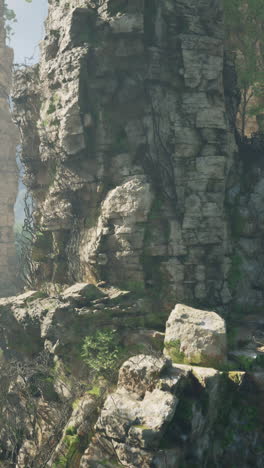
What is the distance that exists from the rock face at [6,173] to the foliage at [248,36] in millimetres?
22715

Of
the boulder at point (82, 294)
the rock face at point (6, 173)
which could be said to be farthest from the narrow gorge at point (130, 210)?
the rock face at point (6, 173)

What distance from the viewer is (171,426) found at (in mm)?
12352

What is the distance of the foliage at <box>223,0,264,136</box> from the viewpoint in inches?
894

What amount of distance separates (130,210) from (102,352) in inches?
248

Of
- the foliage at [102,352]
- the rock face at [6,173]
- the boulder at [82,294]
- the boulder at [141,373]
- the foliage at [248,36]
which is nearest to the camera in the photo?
the boulder at [141,373]

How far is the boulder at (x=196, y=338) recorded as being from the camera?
14.6 meters

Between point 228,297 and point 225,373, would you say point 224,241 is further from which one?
point 225,373

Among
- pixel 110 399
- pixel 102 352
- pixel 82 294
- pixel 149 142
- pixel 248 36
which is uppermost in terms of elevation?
pixel 248 36

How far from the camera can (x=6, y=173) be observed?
38219mm

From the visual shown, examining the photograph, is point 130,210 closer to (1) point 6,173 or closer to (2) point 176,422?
(2) point 176,422

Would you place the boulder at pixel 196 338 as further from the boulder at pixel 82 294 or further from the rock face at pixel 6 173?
the rock face at pixel 6 173

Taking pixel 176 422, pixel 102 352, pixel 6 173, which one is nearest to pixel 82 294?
pixel 102 352

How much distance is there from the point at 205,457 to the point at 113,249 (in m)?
9.29

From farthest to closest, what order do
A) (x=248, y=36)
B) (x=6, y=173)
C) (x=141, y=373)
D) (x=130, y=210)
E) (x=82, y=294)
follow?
1. (x=6, y=173)
2. (x=248, y=36)
3. (x=130, y=210)
4. (x=82, y=294)
5. (x=141, y=373)
